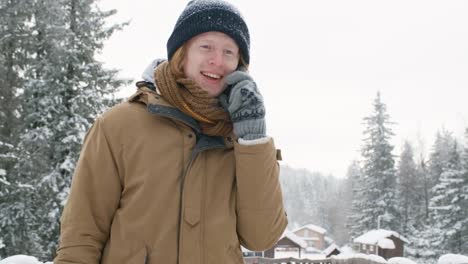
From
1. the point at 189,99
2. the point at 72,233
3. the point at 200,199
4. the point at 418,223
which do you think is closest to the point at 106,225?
the point at 72,233

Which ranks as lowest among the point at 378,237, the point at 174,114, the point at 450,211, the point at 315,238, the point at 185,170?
the point at 315,238

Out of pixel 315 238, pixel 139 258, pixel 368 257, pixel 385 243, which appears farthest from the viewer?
pixel 315 238

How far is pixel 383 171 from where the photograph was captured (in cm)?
2936

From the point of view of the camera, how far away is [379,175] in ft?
96.1

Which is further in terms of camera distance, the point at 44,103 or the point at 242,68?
the point at 44,103

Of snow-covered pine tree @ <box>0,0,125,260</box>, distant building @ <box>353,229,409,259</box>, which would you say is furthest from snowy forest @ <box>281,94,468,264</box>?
snow-covered pine tree @ <box>0,0,125,260</box>

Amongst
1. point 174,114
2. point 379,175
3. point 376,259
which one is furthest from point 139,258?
point 379,175

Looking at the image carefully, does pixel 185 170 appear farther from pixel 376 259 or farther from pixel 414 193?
pixel 414 193

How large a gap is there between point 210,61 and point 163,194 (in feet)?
1.79

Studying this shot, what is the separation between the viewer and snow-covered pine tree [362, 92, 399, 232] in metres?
28.9

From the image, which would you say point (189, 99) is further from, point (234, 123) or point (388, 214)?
point (388, 214)

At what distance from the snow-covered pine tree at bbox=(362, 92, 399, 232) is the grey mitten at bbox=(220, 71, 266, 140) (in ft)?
96.5

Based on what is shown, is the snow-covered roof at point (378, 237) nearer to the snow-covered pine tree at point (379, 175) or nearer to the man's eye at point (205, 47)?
the snow-covered pine tree at point (379, 175)

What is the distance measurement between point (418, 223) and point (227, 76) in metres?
34.8
